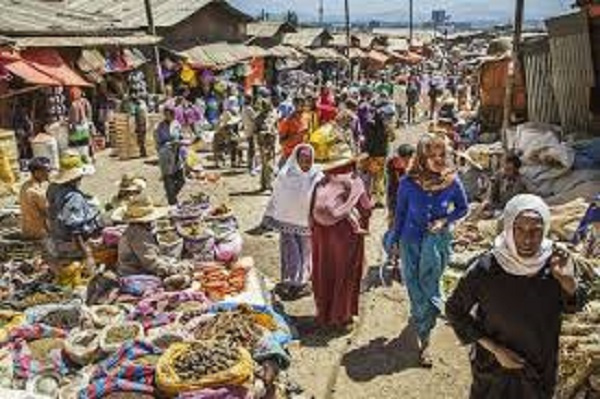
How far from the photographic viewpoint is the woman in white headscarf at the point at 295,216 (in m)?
7.87

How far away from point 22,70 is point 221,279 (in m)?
10.3

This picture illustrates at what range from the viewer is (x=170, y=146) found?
36.8 ft

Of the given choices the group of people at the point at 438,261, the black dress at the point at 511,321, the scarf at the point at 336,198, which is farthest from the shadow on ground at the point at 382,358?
the black dress at the point at 511,321

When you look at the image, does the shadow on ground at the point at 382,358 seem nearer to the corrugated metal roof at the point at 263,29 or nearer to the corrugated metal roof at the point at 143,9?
the corrugated metal roof at the point at 143,9

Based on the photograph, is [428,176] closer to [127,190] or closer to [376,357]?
[376,357]

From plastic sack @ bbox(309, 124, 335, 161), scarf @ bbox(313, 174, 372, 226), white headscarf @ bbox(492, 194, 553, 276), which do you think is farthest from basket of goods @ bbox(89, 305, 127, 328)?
white headscarf @ bbox(492, 194, 553, 276)

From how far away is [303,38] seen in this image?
3794 cm

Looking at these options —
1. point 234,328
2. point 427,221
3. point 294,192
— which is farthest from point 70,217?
point 427,221

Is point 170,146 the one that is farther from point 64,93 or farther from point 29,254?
point 64,93

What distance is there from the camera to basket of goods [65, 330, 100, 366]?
19.1 ft

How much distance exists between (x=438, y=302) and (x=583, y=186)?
4851mm

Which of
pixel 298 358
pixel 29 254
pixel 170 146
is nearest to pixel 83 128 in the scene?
pixel 170 146

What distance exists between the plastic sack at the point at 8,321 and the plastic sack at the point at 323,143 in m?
3.51

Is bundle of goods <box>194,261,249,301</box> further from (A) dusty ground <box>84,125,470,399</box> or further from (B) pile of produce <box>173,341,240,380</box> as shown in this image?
(B) pile of produce <box>173,341,240,380</box>
